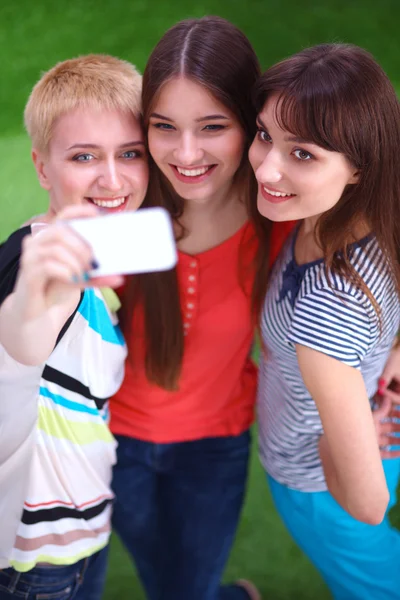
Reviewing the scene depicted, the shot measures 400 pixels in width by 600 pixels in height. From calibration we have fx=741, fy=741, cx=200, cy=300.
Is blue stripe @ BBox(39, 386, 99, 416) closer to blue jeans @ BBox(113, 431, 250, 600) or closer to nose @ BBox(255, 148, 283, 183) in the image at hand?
blue jeans @ BBox(113, 431, 250, 600)

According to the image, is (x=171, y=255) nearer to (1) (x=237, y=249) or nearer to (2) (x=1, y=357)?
(2) (x=1, y=357)

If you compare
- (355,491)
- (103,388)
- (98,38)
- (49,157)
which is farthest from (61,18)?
(355,491)

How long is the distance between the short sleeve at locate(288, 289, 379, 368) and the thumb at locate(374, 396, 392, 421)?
339 millimetres

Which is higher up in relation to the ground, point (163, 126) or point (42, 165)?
point (163, 126)

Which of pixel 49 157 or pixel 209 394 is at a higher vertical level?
pixel 49 157

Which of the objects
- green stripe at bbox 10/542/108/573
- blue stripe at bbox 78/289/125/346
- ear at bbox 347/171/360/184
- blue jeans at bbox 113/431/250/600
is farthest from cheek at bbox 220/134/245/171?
green stripe at bbox 10/542/108/573

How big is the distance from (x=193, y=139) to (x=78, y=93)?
228mm

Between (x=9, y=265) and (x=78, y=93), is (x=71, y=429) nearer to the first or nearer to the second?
(x=9, y=265)

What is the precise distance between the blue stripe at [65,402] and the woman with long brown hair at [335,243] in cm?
36

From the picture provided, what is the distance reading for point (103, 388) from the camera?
1.32 metres

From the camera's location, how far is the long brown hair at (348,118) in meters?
1.10

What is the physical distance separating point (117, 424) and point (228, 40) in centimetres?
83

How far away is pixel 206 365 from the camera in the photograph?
5.16 feet

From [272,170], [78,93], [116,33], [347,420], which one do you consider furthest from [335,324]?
[116,33]
